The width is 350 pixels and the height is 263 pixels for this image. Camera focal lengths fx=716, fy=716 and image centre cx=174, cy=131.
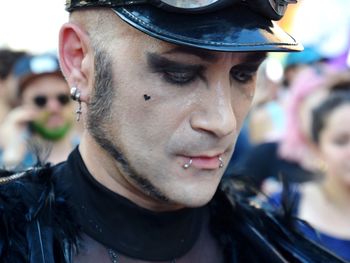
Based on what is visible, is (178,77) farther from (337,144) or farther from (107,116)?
(337,144)

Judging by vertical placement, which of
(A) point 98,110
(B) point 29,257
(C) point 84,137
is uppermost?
(A) point 98,110

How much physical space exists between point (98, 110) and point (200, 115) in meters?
0.30

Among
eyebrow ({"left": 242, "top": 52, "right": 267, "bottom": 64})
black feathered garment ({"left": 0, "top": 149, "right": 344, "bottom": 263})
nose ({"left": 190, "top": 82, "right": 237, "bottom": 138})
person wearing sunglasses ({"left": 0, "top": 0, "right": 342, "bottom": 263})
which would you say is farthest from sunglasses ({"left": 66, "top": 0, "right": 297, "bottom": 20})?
black feathered garment ({"left": 0, "top": 149, "right": 344, "bottom": 263})

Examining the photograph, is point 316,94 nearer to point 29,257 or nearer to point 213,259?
point 213,259

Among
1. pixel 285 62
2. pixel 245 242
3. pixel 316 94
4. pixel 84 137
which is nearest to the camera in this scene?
pixel 84 137

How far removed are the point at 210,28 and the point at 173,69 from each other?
0.48 ft

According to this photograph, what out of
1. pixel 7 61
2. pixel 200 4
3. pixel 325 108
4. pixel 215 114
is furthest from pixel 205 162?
pixel 7 61

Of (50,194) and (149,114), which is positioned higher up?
(149,114)

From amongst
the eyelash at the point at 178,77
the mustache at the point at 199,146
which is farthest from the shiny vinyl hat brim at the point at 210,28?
the mustache at the point at 199,146

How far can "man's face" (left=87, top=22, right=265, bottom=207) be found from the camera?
1868 millimetres

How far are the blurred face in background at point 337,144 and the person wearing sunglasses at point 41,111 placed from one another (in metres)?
1.50

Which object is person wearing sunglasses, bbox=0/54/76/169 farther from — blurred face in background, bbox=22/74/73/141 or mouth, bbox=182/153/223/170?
mouth, bbox=182/153/223/170

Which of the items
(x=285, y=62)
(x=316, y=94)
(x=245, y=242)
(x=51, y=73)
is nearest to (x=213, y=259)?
(x=245, y=242)

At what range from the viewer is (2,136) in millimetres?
4562
